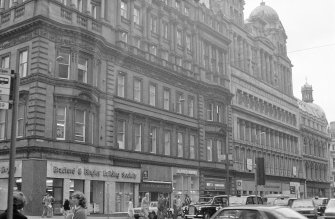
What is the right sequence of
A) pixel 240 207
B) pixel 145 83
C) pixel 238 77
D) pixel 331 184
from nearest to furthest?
pixel 240 207 < pixel 145 83 < pixel 238 77 < pixel 331 184

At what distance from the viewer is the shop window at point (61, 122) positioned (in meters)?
34.5

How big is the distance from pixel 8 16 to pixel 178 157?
20448 mm

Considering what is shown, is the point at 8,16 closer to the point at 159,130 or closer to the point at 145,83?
the point at 145,83

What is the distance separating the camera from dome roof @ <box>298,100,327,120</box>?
9276 centimetres

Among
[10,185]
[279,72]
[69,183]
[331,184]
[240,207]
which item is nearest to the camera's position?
[10,185]

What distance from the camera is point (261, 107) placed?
6931 centimetres

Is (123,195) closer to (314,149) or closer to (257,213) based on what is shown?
(257,213)

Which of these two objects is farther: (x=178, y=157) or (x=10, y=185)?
(x=178, y=157)

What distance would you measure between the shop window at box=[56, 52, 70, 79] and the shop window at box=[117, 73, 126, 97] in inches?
246

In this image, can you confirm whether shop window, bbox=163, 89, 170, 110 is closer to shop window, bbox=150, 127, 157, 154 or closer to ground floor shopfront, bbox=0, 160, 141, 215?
shop window, bbox=150, 127, 157, 154

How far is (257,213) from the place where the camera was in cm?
1263

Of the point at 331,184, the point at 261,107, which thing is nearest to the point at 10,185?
the point at 261,107

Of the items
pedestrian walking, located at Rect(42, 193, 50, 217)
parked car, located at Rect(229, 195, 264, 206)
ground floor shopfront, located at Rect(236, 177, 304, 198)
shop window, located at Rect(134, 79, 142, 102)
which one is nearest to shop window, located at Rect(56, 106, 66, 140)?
pedestrian walking, located at Rect(42, 193, 50, 217)

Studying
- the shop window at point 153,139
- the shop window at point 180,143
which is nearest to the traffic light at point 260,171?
the shop window at point 153,139
